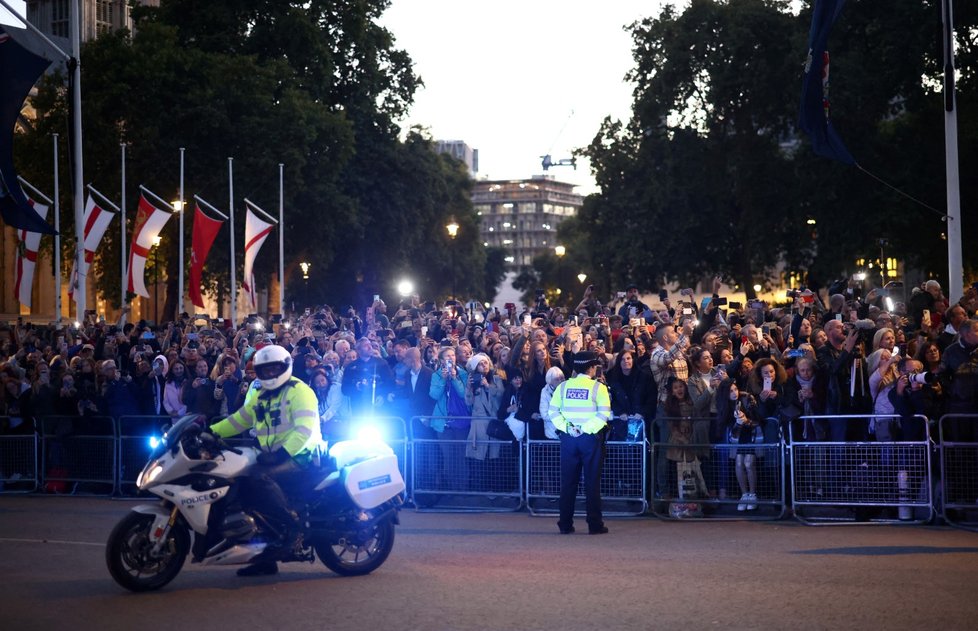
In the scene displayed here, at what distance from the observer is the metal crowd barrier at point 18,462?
2012 centimetres

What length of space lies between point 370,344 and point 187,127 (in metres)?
30.4

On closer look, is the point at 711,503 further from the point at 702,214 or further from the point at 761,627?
the point at 702,214

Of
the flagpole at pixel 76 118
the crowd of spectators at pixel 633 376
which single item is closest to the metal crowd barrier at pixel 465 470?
the crowd of spectators at pixel 633 376

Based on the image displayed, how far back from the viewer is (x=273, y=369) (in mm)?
11273

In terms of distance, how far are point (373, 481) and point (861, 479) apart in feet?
20.8

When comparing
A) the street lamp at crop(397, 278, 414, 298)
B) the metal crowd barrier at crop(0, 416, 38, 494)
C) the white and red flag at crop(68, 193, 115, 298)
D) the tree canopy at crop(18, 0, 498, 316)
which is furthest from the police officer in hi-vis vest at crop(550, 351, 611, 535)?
the street lamp at crop(397, 278, 414, 298)

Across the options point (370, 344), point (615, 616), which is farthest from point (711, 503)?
point (615, 616)

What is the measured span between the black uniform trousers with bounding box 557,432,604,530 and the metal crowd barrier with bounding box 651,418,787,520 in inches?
71.5

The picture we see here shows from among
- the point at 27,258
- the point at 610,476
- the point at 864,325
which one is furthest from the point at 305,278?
the point at 864,325

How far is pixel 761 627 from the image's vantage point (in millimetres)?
9180

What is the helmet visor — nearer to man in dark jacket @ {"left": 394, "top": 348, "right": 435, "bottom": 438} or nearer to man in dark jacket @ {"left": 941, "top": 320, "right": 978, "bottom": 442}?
man in dark jacket @ {"left": 394, "top": 348, "right": 435, "bottom": 438}

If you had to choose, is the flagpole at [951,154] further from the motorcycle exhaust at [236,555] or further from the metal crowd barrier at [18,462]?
the motorcycle exhaust at [236,555]

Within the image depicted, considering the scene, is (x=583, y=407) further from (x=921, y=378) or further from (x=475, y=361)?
(x=475, y=361)

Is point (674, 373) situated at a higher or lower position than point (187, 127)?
lower
